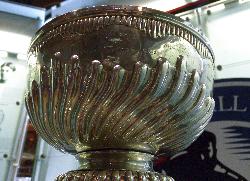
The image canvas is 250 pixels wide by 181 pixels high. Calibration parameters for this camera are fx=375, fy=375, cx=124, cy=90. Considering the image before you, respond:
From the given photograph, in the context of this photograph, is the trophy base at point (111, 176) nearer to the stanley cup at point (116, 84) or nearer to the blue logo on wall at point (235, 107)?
the stanley cup at point (116, 84)

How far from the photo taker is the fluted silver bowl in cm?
46

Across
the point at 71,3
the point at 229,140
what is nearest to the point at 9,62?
the point at 71,3

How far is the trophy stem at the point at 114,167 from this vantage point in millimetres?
478

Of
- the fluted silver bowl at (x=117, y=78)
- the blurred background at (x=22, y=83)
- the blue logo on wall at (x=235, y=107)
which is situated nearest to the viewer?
the fluted silver bowl at (x=117, y=78)

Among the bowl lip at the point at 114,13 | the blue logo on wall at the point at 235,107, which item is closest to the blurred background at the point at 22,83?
the blue logo on wall at the point at 235,107

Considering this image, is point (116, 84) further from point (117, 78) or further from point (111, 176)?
point (111, 176)

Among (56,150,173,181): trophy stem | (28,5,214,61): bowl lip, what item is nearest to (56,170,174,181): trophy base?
(56,150,173,181): trophy stem

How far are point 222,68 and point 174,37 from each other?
2.76ft

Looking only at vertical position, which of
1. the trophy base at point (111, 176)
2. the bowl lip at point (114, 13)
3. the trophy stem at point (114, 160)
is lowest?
the trophy base at point (111, 176)

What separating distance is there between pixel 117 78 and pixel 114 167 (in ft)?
0.43

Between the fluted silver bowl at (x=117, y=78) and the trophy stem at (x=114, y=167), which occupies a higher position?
the fluted silver bowl at (x=117, y=78)

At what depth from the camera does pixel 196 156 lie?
1.14 m

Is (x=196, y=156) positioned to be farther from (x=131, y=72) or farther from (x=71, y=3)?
(x=71, y=3)

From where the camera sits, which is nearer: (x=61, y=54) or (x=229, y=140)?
(x=61, y=54)
